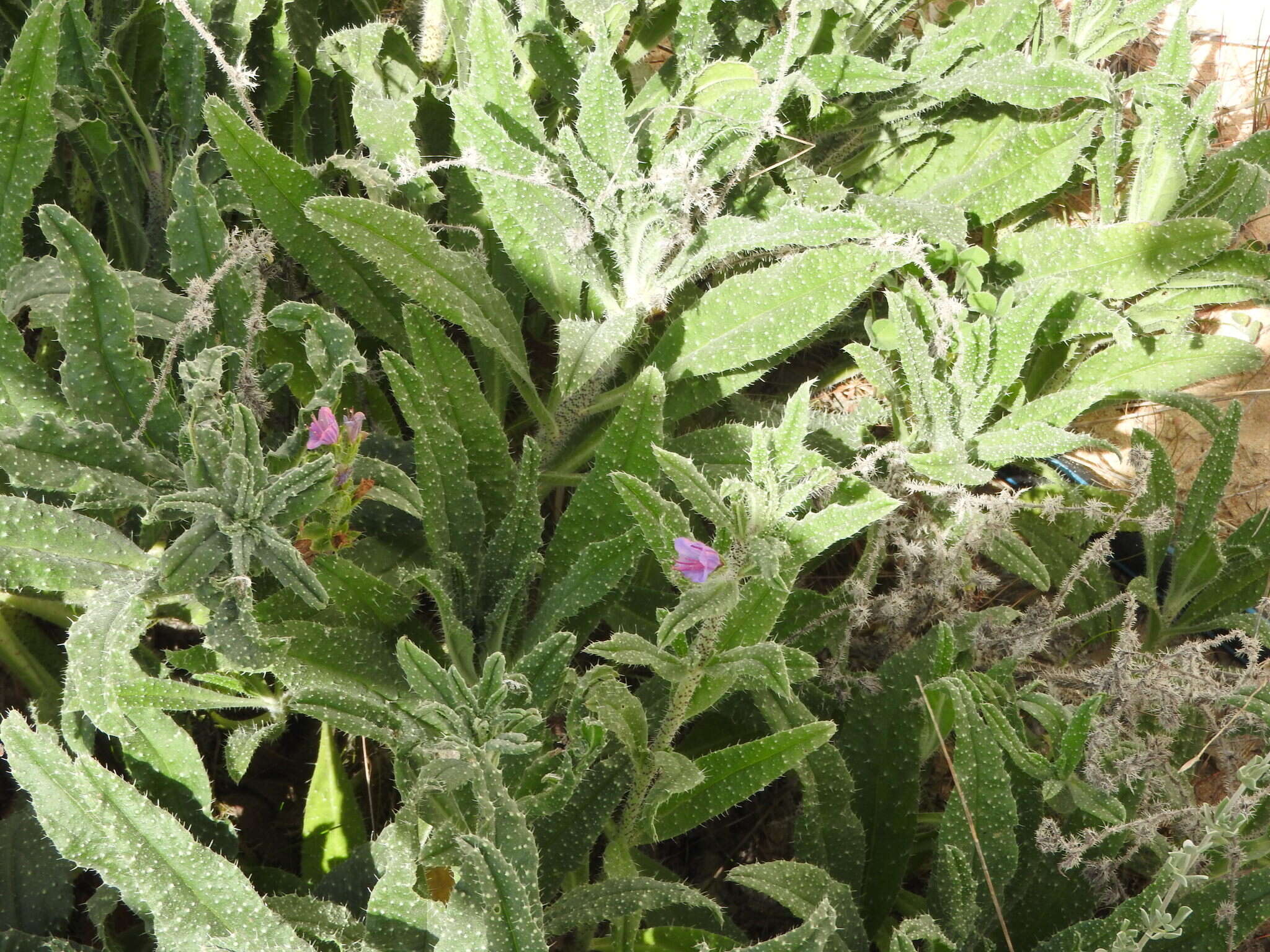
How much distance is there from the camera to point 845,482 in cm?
206

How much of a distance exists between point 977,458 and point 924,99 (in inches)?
35.0

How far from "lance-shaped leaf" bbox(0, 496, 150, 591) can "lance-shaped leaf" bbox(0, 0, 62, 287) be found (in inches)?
19.6

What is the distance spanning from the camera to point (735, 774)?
1787 mm

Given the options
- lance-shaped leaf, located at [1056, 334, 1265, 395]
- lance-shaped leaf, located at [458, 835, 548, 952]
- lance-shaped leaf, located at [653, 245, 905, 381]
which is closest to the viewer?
lance-shaped leaf, located at [458, 835, 548, 952]

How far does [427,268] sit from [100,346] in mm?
553

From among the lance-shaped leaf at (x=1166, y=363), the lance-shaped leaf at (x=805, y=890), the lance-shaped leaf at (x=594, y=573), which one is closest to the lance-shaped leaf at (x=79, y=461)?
the lance-shaped leaf at (x=594, y=573)

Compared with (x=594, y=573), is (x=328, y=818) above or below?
below

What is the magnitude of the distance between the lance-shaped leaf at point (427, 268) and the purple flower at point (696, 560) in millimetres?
634

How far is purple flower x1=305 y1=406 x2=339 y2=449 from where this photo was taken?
1.66m

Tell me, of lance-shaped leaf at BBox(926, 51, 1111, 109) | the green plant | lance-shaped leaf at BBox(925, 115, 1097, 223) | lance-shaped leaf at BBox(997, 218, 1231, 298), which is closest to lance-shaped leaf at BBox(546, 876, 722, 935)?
the green plant

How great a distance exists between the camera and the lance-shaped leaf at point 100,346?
1.70 meters

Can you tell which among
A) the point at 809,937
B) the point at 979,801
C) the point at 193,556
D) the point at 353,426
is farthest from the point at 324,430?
the point at 979,801

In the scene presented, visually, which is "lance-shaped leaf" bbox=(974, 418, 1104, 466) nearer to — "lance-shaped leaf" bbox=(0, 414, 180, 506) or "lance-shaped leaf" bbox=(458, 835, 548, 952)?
"lance-shaped leaf" bbox=(458, 835, 548, 952)

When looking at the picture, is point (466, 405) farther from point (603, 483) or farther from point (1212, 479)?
point (1212, 479)
